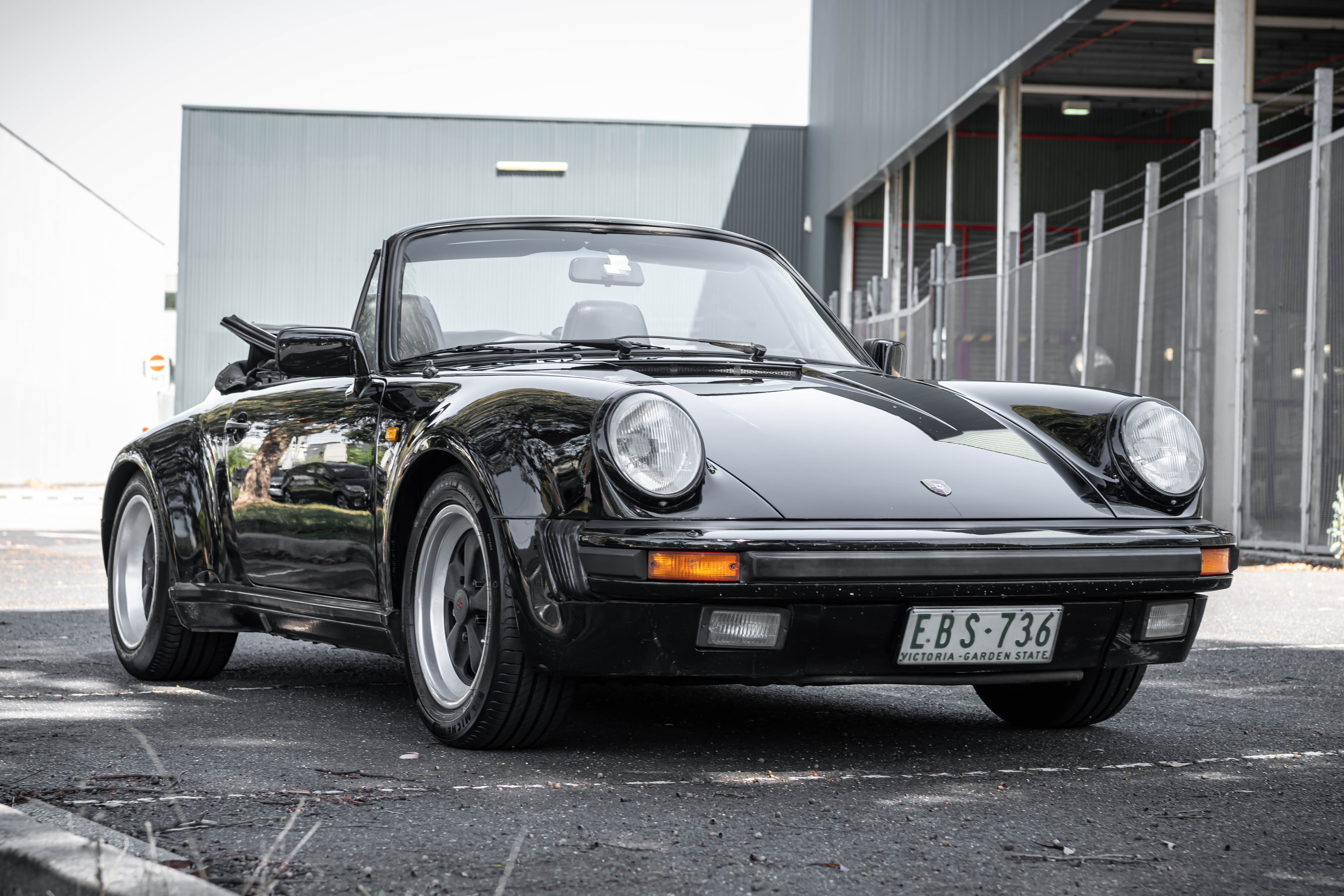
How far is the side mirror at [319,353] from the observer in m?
4.41

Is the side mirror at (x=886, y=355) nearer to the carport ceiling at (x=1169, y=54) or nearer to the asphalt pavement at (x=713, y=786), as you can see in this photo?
the asphalt pavement at (x=713, y=786)

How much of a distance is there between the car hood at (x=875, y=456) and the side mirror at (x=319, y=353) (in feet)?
3.63

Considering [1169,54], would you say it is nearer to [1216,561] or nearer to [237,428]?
[237,428]

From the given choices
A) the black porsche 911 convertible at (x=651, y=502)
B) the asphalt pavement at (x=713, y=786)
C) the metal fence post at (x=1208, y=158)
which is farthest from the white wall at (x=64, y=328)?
the black porsche 911 convertible at (x=651, y=502)

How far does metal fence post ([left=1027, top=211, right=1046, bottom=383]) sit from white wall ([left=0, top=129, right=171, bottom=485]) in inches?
774

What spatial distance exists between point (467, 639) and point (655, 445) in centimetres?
78

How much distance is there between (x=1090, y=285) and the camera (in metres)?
12.9

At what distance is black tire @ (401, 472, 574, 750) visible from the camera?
358 cm

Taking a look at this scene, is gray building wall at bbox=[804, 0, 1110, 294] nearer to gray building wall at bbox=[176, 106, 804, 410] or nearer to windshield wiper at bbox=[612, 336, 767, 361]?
gray building wall at bbox=[176, 106, 804, 410]

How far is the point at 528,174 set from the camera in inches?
1143

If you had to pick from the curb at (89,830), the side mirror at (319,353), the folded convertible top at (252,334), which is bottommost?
the curb at (89,830)

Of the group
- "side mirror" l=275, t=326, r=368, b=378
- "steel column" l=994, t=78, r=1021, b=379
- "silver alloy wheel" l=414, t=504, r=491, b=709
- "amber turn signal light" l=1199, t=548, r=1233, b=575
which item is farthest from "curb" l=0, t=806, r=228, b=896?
"steel column" l=994, t=78, r=1021, b=379

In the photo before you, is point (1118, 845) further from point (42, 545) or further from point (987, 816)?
point (42, 545)

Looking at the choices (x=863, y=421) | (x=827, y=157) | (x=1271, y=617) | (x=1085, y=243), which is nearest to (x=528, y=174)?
(x=827, y=157)
